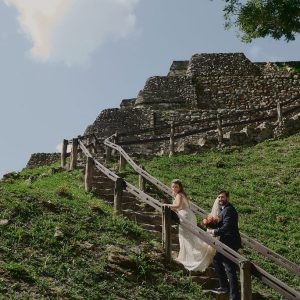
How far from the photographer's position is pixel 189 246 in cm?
1019

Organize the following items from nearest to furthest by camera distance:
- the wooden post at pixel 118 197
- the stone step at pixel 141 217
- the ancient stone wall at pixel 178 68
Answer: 1. the wooden post at pixel 118 197
2. the stone step at pixel 141 217
3. the ancient stone wall at pixel 178 68

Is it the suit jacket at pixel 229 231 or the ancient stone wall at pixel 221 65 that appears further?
the ancient stone wall at pixel 221 65

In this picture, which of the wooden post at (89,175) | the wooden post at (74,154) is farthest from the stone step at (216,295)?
the wooden post at (74,154)

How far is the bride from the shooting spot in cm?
992

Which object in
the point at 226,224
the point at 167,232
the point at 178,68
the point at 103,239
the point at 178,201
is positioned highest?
the point at 178,68

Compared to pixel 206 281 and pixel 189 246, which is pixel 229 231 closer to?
pixel 206 281

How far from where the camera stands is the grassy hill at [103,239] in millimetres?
8391

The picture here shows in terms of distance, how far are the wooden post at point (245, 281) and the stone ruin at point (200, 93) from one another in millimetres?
15820

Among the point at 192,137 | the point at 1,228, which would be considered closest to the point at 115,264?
the point at 1,228

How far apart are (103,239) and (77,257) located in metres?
0.98

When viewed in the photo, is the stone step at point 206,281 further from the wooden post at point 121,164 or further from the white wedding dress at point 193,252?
the wooden post at point 121,164

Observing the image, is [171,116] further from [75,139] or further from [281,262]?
[281,262]

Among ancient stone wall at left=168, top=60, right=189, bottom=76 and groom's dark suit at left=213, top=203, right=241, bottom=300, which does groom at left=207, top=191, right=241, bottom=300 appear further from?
ancient stone wall at left=168, top=60, right=189, bottom=76

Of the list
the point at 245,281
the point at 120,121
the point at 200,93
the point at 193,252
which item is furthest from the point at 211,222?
the point at 200,93
